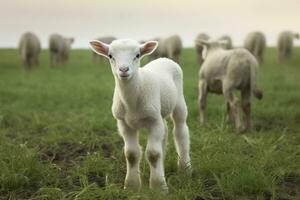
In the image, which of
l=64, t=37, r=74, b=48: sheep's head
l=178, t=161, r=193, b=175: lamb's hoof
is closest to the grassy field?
l=178, t=161, r=193, b=175: lamb's hoof

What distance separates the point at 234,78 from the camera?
8.51 metres

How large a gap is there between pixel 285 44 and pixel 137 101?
2089cm

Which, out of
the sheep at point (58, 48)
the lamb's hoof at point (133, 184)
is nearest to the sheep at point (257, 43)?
the sheep at point (58, 48)

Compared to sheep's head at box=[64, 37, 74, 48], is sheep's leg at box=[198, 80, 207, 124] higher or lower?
lower

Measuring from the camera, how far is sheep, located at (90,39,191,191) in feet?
14.7

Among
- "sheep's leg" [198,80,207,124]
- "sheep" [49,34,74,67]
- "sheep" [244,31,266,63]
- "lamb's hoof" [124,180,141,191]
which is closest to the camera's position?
"lamb's hoof" [124,180,141,191]

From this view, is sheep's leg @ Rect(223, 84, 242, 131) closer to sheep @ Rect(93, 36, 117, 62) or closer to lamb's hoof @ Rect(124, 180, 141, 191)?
lamb's hoof @ Rect(124, 180, 141, 191)

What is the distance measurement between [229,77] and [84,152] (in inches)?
132

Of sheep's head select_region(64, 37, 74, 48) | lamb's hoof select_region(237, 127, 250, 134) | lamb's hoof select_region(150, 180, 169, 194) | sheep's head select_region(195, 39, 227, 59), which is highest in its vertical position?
sheep's head select_region(195, 39, 227, 59)

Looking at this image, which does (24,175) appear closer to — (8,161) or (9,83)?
(8,161)

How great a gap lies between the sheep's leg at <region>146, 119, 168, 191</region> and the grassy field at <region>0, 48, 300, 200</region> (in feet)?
0.48

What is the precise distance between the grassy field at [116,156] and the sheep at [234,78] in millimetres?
415

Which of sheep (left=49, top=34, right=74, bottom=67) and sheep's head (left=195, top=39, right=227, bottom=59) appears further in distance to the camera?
sheep (left=49, top=34, right=74, bottom=67)

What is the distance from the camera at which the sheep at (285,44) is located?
2389 centimetres
